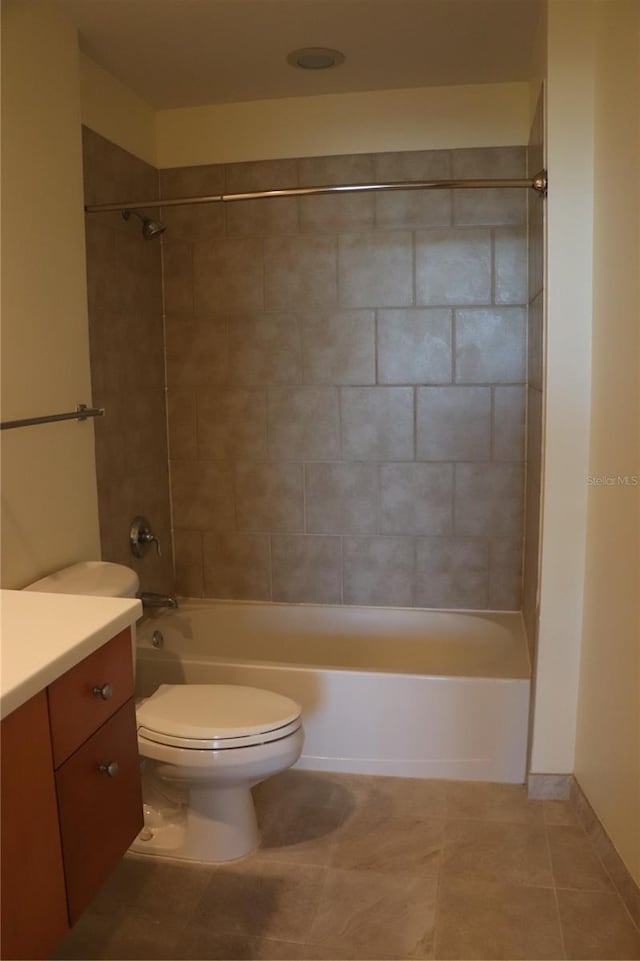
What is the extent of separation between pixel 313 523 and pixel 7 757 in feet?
6.90

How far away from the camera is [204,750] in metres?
2.12

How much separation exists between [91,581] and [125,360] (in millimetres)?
1030

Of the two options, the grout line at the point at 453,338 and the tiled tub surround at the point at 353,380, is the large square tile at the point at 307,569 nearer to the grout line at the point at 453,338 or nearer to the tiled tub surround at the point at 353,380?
Result: the tiled tub surround at the point at 353,380

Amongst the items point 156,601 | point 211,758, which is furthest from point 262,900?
point 156,601

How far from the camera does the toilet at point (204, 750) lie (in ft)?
7.02

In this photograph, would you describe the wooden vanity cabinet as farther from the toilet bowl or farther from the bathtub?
the bathtub

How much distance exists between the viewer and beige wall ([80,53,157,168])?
2672 mm

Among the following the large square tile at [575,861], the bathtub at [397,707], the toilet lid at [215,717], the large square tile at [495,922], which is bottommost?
the large square tile at [495,922]

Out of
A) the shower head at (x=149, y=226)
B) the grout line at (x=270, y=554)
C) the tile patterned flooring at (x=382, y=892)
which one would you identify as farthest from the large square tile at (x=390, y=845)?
the shower head at (x=149, y=226)

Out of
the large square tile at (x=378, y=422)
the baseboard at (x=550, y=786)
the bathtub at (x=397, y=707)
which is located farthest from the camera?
the large square tile at (x=378, y=422)

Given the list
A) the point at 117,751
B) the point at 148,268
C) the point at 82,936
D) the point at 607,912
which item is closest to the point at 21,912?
the point at 117,751

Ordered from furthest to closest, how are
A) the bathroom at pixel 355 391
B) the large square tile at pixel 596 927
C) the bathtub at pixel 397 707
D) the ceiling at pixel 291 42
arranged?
the bathtub at pixel 397 707
the ceiling at pixel 291 42
the bathroom at pixel 355 391
the large square tile at pixel 596 927

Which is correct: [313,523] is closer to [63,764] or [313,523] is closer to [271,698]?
[271,698]

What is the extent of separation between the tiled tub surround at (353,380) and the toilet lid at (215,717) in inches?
41.4
